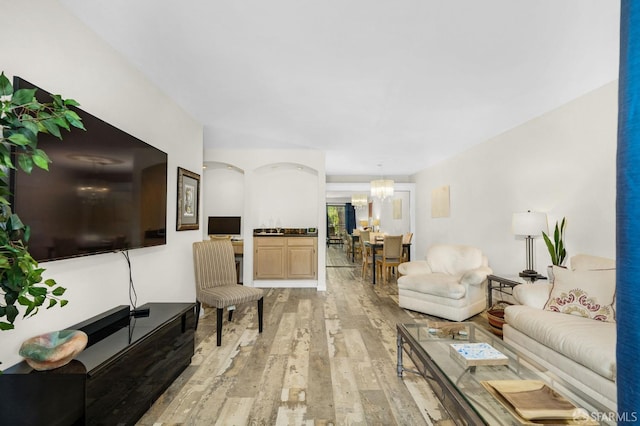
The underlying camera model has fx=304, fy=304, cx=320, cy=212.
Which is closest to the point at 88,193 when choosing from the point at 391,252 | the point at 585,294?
the point at 585,294

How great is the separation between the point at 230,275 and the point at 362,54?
260 centimetres

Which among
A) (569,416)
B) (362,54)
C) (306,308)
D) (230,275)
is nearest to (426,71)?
(362,54)

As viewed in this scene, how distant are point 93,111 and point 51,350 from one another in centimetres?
148

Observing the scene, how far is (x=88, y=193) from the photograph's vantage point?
1794mm

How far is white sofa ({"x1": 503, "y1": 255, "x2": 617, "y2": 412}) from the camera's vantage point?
1816mm

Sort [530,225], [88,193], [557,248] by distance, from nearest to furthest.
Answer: [88,193] → [557,248] → [530,225]

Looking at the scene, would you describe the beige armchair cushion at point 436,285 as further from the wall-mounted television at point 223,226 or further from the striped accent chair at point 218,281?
the wall-mounted television at point 223,226

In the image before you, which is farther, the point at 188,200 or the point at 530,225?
the point at 188,200

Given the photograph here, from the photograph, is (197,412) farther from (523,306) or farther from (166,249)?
(523,306)

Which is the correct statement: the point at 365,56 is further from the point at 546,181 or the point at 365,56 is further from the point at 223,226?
the point at 223,226

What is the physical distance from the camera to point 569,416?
125cm

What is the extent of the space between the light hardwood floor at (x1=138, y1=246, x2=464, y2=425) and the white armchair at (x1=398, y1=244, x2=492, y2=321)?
0.83 feet

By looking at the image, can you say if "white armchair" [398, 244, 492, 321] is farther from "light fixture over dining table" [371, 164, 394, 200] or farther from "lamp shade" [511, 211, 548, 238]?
"light fixture over dining table" [371, 164, 394, 200]

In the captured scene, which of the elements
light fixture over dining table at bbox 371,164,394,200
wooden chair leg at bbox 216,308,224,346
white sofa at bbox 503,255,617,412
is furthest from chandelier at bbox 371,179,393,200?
wooden chair leg at bbox 216,308,224,346
